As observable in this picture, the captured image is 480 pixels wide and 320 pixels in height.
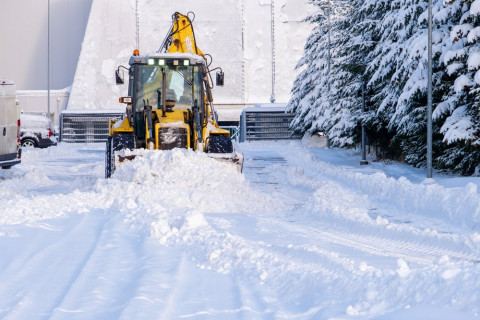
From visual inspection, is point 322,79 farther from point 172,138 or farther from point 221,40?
point 221,40

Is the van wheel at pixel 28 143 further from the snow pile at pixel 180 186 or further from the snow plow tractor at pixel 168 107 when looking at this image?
the snow pile at pixel 180 186

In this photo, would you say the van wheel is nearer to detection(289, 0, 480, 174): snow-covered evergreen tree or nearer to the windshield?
detection(289, 0, 480, 174): snow-covered evergreen tree

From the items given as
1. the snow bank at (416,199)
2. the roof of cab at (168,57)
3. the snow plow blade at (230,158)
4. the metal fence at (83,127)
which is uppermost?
the roof of cab at (168,57)

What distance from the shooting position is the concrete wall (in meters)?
73.5

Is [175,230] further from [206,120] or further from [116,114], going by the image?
[116,114]

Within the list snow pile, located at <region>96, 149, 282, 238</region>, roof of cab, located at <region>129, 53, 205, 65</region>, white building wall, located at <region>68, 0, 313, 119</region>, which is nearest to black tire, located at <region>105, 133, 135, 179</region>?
snow pile, located at <region>96, 149, 282, 238</region>

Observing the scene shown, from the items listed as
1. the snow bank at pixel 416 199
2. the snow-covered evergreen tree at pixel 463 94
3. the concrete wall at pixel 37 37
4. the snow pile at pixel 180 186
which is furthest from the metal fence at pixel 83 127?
the concrete wall at pixel 37 37

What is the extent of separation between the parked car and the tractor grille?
18.8 metres

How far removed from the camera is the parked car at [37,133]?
3225 cm

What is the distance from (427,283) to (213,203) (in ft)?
22.3

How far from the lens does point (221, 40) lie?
6762 centimetres

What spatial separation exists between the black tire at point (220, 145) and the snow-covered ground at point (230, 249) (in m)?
1.32

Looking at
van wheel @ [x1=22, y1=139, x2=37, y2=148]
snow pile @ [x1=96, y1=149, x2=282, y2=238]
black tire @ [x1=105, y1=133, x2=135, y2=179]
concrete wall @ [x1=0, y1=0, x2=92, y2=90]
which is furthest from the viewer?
concrete wall @ [x1=0, y1=0, x2=92, y2=90]

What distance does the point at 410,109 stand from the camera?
1791 centimetres
